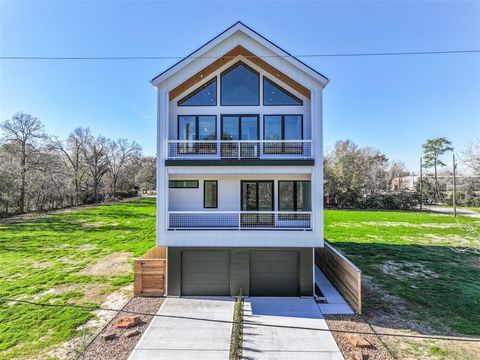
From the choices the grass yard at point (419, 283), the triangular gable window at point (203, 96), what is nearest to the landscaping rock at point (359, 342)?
the grass yard at point (419, 283)

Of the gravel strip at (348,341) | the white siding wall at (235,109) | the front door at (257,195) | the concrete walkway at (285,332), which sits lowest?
the concrete walkway at (285,332)

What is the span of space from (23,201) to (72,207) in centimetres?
942

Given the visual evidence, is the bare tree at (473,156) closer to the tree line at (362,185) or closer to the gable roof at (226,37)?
the gable roof at (226,37)

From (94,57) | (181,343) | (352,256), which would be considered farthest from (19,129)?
(352,256)

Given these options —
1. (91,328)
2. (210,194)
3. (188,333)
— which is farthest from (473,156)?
(91,328)

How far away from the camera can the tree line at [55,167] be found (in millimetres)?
31688

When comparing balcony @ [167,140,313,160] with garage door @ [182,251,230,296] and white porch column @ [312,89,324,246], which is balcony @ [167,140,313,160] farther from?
garage door @ [182,251,230,296]

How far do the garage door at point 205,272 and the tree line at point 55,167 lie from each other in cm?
2988

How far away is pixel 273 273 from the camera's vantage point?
1080 cm

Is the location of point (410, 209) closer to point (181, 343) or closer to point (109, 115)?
point (181, 343)

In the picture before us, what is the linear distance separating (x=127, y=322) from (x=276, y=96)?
1072 cm

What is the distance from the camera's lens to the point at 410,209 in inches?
1571

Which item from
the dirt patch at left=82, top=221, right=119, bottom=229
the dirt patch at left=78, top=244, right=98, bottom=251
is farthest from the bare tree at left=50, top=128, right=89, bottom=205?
the dirt patch at left=78, top=244, right=98, bottom=251

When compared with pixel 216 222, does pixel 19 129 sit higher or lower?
higher
